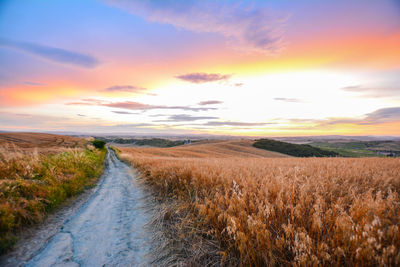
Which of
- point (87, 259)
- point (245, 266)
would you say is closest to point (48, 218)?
point (87, 259)

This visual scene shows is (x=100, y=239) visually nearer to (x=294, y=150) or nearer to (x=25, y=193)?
(x=25, y=193)

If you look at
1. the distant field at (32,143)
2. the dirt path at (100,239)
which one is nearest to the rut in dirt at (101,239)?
the dirt path at (100,239)

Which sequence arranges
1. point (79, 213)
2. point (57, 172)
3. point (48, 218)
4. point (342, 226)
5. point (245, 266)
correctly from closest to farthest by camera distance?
point (342, 226) → point (245, 266) → point (48, 218) → point (79, 213) → point (57, 172)

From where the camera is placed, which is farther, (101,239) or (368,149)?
(368,149)

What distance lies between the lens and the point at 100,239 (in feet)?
13.6

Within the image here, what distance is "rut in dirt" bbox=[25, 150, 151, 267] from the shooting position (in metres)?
3.40

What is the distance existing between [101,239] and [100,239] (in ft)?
0.07

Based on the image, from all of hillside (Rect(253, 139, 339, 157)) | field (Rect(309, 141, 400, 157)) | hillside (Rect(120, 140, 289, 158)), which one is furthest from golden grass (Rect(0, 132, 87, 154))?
hillside (Rect(253, 139, 339, 157))

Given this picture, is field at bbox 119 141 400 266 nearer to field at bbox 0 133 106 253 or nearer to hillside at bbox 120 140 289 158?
field at bbox 0 133 106 253

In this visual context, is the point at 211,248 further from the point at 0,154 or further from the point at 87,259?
the point at 0,154

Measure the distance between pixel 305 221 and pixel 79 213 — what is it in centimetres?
610

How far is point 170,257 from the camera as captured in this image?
3240mm

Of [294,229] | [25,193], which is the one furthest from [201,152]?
[294,229]

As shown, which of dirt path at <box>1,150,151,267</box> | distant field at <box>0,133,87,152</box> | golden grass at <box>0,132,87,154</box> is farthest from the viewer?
distant field at <box>0,133,87,152</box>
